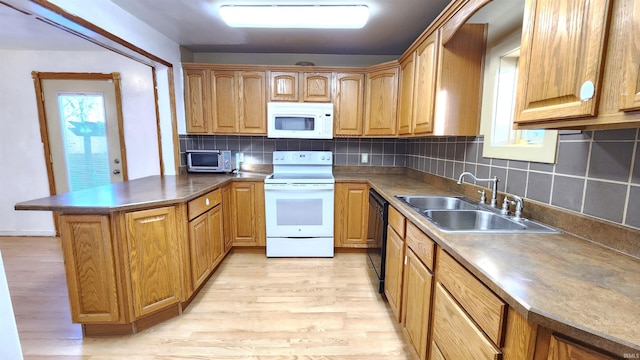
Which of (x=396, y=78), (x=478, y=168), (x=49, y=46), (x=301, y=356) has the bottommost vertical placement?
(x=301, y=356)

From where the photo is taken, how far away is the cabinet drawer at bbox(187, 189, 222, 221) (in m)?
2.04

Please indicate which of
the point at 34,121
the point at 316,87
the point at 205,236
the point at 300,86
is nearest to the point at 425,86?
the point at 316,87

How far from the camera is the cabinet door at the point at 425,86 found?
1957 mm

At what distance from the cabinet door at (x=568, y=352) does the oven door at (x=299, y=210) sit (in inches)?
87.9

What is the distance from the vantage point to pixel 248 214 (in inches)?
116

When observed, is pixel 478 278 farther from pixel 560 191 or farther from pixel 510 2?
pixel 510 2

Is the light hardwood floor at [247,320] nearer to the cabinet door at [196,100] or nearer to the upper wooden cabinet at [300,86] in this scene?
the cabinet door at [196,100]

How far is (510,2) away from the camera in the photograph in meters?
1.45

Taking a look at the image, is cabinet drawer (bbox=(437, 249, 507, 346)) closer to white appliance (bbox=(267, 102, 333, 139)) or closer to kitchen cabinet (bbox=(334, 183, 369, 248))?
kitchen cabinet (bbox=(334, 183, 369, 248))

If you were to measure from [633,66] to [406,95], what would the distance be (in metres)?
2.00

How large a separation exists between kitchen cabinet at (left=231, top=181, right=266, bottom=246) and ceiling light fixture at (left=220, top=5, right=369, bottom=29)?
1519 mm

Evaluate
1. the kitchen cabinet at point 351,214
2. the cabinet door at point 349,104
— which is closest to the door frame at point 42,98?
the cabinet door at point 349,104

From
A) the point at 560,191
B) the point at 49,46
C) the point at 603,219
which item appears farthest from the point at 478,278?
the point at 49,46

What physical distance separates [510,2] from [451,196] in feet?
3.92
